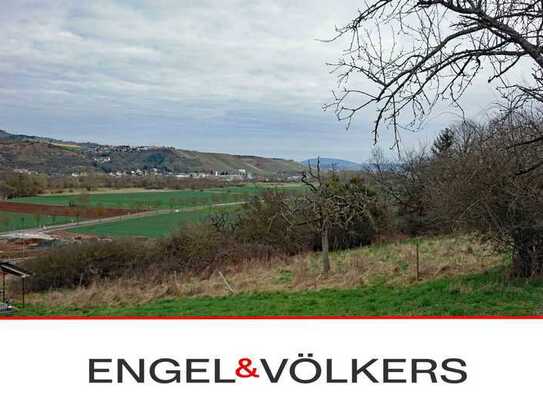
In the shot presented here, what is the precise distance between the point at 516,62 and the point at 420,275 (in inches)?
218

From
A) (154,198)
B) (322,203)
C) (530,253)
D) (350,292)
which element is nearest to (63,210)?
(154,198)

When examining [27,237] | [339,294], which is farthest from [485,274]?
[27,237]

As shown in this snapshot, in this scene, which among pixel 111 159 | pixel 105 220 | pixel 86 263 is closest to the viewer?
pixel 86 263

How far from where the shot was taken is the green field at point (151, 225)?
587 inches

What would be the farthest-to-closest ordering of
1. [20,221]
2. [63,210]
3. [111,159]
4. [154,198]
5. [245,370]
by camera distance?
[111,159] < [154,198] < [63,210] < [20,221] < [245,370]

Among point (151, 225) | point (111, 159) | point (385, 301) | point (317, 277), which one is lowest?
point (317, 277)

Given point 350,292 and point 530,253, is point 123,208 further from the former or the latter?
point 530,253

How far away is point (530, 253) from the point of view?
21.2 feet

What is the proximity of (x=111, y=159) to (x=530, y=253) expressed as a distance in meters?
28.7

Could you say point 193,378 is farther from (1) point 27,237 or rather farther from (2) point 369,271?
(1) point 27,237

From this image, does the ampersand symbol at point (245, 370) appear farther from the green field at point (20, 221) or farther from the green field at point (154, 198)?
the green field at point (154, 198)

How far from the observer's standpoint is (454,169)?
21.8 ft

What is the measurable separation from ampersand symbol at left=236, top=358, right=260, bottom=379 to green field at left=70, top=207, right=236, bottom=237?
12.5 m

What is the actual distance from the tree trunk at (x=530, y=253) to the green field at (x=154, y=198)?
10920mm
